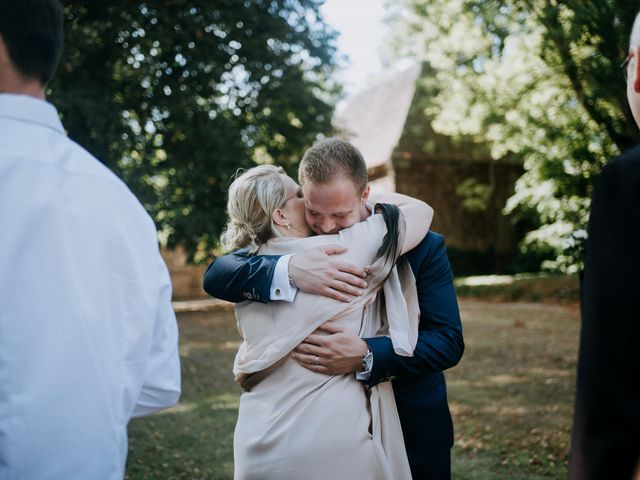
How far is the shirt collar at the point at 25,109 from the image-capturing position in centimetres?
153

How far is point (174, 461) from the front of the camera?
213 inches

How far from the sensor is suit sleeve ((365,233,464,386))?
2242 mm

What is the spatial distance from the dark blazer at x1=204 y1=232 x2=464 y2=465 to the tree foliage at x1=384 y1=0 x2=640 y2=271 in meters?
3.33

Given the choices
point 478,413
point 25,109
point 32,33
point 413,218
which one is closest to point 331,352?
point 413,218

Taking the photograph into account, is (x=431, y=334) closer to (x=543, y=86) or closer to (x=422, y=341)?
(x=422, y=341)

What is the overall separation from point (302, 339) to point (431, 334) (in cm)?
56

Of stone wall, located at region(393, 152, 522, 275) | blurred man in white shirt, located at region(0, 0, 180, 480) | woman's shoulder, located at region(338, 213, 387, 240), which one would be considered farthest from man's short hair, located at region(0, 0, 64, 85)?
stone wall, located at region(393, 152, 522, 275)

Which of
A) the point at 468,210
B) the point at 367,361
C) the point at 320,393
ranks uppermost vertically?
the point at 367,361

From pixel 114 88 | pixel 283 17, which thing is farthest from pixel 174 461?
pixel 283 17

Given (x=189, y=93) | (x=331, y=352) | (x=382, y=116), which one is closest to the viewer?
(x=331, y=352)

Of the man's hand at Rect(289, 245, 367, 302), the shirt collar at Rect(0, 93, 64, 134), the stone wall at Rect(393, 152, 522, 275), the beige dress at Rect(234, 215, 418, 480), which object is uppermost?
the shirt collar at Rect(0, 93, 64, 134)

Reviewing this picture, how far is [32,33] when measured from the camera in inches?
62.2

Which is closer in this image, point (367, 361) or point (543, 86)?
point (367, 361)

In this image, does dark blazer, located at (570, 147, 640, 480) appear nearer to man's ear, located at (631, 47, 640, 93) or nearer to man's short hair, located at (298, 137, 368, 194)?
man's ear, located at (631, 47, 640, 93)
